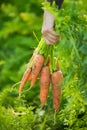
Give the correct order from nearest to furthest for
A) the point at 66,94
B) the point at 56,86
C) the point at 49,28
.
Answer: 1. the point at 49,28
2. the point at 66,94
3. the point at 56,86

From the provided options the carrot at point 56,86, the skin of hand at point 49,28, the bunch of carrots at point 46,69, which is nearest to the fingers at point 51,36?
the skin of hand at point 49,28

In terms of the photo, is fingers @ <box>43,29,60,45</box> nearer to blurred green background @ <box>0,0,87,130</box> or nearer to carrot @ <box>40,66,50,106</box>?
blurred green background @ <box>0,0,87,130</box>

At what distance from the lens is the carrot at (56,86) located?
2705 mm

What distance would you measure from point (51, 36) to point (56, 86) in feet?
1.08

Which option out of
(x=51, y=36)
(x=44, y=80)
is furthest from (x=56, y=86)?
(x=51, y=36)

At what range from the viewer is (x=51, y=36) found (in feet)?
8.17

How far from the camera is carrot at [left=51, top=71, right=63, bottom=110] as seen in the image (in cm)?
271

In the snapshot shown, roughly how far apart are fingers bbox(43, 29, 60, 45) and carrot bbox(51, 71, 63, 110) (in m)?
0.23

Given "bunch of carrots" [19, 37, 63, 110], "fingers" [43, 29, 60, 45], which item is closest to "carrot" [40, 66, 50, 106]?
"bunch of carrots" [19, 37, 63, 110]

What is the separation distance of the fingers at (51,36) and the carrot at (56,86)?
23 cm

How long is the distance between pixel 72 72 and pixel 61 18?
0.88 ft

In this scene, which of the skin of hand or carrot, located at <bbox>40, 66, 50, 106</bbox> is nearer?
the skin of hand

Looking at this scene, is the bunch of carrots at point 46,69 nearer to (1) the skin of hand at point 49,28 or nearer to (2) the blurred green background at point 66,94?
(2) the blurred green background at point 66,94

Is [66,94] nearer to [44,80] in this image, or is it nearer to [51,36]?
[44,80]
